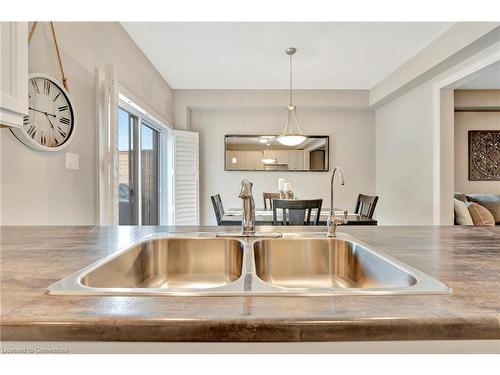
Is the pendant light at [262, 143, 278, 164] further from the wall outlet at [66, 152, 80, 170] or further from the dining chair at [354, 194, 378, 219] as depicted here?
the wall outlet at [66, 152, 80, 170]

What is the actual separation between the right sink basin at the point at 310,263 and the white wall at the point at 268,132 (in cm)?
390

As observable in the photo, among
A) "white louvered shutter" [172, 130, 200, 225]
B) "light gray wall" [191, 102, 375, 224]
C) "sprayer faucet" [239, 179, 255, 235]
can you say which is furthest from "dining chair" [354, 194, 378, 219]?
"white louvered shutter" [172, 130, 200, 225]

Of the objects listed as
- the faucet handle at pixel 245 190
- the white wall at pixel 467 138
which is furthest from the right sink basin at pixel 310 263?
the white wall at pixel 467 138

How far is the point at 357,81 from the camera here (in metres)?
4.37

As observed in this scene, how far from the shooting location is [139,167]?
12.0 feet

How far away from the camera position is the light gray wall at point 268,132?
16.7 feet

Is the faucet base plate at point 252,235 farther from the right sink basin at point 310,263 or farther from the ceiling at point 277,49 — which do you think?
the ceiling at point 277,49

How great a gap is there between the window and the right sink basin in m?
2.22

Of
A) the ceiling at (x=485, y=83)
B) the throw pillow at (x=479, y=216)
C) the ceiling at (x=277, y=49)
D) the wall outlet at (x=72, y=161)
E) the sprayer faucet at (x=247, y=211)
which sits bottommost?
the throw pillow at (x=479, y=216)

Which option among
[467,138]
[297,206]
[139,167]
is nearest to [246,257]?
[297,206]

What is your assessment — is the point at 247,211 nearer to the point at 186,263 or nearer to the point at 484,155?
the point at 186,263

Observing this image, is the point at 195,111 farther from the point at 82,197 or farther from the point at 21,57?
the point at 21,57

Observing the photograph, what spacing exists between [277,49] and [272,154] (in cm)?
197
